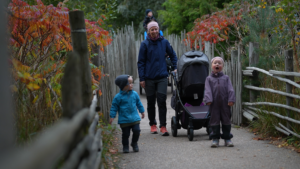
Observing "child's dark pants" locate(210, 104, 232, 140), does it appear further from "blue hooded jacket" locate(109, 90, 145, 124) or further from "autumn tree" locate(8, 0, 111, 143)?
"autumn tree" locate(8, 0, 111, 143)

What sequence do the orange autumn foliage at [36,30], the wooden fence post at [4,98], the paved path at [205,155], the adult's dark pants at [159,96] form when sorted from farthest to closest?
the adult's dark pants at [159,96]
the paved path at [205,155]
the orange autumn foliage at [36,30]
the wooden fence post at [4,98]

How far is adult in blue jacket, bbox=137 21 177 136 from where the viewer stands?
7242mm

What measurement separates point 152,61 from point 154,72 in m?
0.23

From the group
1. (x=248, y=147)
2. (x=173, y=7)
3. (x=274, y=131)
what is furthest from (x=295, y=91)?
(x=173, y=7)

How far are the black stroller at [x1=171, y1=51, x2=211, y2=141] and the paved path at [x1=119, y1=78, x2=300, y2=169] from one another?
0.32 metres

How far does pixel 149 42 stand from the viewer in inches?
290

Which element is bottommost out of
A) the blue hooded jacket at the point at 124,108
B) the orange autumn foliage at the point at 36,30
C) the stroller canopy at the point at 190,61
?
the blue hooded jacket at the point at 124,108

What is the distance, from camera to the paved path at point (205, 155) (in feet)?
16.4

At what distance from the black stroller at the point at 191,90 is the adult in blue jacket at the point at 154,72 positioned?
0.94ft

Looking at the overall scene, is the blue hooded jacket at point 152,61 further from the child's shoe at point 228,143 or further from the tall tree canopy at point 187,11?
the tall tree canopy at point 187,11

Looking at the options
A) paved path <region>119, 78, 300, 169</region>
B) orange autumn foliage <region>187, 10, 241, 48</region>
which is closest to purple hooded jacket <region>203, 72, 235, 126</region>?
paved path <region>119, 78, 300, 169</region>

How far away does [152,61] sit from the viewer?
7.30 m

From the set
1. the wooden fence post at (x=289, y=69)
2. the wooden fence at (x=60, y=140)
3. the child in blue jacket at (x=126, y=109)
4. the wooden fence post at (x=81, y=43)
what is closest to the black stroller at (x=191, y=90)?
the child in blue jacket at (x=126, y=109)

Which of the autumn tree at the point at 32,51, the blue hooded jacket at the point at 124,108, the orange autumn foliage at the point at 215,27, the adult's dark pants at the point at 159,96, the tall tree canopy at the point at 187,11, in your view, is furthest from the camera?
the tall tree canopy at the point at 187,11
